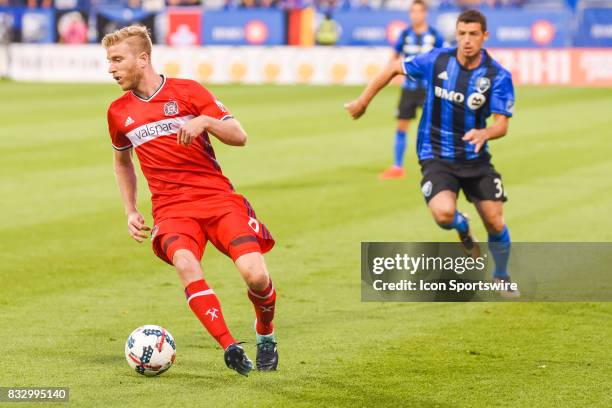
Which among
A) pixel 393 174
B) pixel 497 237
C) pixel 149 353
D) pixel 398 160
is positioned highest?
pixel 149 353

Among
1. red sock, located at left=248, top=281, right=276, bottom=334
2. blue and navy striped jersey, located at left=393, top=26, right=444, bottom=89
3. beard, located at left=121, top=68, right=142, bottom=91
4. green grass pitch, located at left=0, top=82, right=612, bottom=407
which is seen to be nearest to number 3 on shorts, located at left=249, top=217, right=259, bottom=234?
red sock, located at left=248, top=281, right=276, bottom=334

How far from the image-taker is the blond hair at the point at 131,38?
23.4ft

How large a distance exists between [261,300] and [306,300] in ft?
7.76

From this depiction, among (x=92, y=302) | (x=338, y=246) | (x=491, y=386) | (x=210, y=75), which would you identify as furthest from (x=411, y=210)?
(x=210, y=75)

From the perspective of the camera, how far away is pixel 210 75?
35156 mm

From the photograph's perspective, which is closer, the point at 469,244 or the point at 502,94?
the point at 502,94

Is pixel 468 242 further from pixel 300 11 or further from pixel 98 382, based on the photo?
pixel 300 11

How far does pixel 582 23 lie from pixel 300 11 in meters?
7.90

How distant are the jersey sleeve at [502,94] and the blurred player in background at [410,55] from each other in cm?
743

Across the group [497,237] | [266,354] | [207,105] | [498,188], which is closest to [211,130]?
[207,105]

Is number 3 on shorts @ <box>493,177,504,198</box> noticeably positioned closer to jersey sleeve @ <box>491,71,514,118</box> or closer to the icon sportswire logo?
jersey sleeve @ <box>491,71,514,118</box>

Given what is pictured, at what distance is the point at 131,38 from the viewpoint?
7.17m

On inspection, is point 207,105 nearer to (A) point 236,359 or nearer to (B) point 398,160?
(A) point 236,359

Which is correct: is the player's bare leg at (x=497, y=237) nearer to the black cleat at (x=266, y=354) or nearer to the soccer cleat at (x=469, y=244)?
the soccer cleat at (x=469, y=244)
